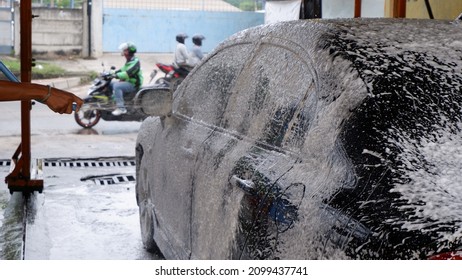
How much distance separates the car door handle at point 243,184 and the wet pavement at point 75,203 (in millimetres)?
2118

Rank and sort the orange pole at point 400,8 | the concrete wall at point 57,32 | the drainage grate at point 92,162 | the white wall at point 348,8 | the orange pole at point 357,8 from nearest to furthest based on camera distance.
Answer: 1. the orange pole at point 400,8
2. the orange pole at point 357,8
3. the drainage grate at point 92,162
4. the white wall at point 348,8
5. the concrete wall at point 57,32

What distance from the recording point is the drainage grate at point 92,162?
27.4 ft

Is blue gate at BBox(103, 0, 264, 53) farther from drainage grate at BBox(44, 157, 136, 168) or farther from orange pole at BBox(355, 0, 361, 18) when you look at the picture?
orange pole at BBox(355, 0, 361, 18)

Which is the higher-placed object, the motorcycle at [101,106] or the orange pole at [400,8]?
the orange pole at [400,8]

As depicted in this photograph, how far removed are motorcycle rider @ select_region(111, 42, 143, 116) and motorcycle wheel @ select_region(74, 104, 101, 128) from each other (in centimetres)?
35

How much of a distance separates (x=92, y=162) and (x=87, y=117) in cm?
343

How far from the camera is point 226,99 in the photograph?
3.68 metres

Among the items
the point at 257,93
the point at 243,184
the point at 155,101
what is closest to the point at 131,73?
the point at 155,101

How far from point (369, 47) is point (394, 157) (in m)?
0.59

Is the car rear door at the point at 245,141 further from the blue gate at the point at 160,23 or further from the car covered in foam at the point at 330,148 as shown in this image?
the blue gate at the point at 160,23

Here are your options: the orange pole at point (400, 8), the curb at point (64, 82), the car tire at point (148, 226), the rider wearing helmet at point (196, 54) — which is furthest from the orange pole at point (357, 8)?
the curb at point (64, 82)

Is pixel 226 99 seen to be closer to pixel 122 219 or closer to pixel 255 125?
pixel 255 125

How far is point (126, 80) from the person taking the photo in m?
12.1

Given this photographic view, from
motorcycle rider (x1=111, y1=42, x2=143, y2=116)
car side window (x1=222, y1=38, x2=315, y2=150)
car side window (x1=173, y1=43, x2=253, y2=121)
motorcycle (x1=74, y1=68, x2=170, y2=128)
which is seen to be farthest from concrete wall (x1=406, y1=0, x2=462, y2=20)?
motorcycle rider (x1=111, y1=42, x2=143, y2=116)
